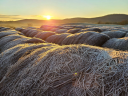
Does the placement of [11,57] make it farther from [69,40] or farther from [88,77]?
[69,40]

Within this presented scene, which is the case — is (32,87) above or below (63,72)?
below

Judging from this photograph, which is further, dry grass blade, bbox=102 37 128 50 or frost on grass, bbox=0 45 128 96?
dry grass blade, bbox=102 37 128 50

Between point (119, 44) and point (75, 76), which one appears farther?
point (119, 44)

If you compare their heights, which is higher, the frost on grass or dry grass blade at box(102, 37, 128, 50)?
the frost on grass

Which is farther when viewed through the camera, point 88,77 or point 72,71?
point 72,71

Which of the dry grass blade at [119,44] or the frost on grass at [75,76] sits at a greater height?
the frost on grass at [75,76]

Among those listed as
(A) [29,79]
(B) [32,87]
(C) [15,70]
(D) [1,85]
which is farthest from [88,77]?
(D) [1,85]

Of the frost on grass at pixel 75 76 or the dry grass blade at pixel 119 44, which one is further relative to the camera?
the dry grass blade at pixel 119 44

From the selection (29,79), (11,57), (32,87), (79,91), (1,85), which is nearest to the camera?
(79,91)

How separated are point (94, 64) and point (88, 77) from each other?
26cm

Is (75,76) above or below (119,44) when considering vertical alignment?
above

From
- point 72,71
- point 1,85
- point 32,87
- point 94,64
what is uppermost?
point 94,64

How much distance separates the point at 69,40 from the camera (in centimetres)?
629

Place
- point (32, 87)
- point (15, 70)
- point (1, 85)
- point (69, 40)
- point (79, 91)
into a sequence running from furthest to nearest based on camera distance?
point (69, 40)
point (15, 70)
point (1, 85)
point (32, 87)
point (79, 91)
